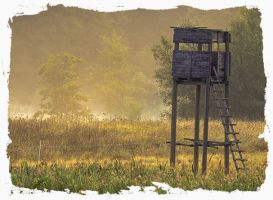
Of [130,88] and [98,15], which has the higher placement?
[98,15]

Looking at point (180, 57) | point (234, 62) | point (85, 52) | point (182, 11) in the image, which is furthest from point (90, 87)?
point (180, 57)

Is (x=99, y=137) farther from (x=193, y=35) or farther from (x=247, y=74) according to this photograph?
(x=247, y=74)

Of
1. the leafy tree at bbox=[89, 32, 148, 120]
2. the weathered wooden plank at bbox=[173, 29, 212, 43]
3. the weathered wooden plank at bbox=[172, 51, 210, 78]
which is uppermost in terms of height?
the weathered wooden plank at bbox=[173, 29, 212, 43]

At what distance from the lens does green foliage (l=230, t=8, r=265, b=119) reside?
5066 centimetres

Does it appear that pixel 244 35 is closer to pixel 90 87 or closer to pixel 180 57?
pixel 180 57

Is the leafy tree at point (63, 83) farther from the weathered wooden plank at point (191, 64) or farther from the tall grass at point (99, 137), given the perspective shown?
the weathered wooden plank at point (191, 64)

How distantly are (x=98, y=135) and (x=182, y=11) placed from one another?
87.7 m

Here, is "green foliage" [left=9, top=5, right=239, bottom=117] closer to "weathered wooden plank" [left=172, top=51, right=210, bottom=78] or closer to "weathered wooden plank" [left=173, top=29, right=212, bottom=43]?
"weathered wooden plank" [left=172, top=51, right=210, bottom=78]

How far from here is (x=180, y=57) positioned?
2170 cm

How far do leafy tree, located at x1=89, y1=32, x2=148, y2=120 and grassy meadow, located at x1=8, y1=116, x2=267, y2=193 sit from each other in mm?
50600

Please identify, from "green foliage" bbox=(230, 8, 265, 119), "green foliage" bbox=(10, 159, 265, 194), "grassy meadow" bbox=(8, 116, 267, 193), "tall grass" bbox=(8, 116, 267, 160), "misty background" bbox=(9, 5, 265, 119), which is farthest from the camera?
"misty background" bbox=(9, 5, 265, 119)

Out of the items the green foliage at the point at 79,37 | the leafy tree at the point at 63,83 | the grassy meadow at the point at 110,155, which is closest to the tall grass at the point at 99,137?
the grassy meadow at the point at 110,155

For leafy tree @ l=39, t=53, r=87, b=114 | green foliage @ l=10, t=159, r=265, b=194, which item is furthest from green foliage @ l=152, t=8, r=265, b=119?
green foliage @ l=10, t=159, r=265, b=194

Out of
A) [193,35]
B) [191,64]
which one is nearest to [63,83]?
[191,64]
